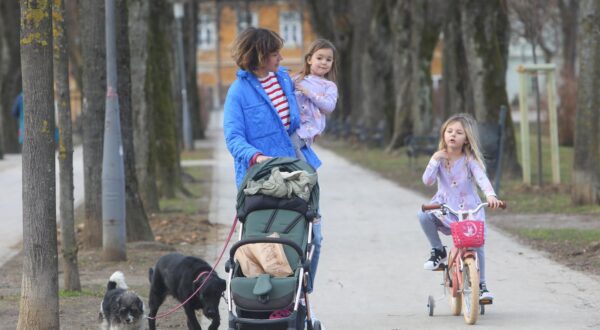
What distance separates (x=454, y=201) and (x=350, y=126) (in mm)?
39926

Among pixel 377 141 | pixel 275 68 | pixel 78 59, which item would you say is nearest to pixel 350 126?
pixel 377 141

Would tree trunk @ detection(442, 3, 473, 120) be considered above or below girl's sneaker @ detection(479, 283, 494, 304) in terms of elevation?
above

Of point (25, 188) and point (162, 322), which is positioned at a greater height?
point (25, 188)

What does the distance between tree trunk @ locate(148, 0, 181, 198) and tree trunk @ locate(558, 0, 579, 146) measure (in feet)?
37.0

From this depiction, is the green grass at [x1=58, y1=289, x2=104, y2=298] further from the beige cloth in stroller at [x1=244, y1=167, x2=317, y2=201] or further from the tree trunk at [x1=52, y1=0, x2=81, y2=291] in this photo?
the beige cloth in stroller at [x1=244, y1=167, x2=317, y2=201]

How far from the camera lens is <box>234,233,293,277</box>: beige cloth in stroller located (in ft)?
24.6

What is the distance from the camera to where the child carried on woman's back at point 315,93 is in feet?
27.8

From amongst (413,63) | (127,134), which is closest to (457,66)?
(413,63)

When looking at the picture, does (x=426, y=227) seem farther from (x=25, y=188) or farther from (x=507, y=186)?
(x=507, y=186)

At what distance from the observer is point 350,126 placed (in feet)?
162

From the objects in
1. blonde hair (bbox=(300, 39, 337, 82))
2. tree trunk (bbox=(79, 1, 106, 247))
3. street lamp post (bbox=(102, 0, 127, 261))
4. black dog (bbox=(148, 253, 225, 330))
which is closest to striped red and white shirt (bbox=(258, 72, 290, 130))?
blonde hair (bbox=(300, 39, 337, 82))

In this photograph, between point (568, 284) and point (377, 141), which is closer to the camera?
point (568, 284)

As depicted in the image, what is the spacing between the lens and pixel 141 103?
19000 mm

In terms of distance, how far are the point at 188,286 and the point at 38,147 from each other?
137 centimetres
